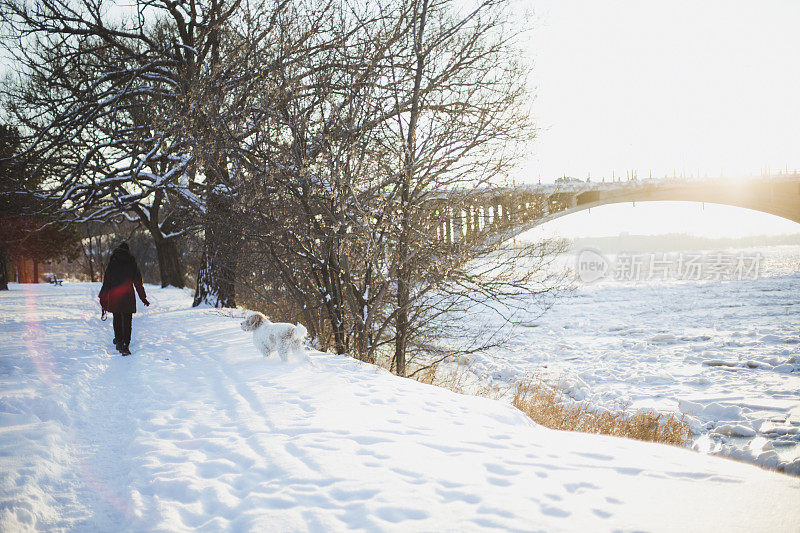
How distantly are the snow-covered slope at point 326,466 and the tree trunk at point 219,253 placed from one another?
11.5 ft

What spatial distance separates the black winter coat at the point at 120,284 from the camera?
6953mm

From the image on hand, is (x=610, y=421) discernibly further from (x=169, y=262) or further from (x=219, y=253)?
(x=169, y=262)

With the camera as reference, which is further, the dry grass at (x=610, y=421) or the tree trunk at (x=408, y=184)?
the tree trunk at (x=408, y=184)

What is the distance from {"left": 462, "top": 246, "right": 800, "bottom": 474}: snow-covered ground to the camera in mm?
6828

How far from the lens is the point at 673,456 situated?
3275mm

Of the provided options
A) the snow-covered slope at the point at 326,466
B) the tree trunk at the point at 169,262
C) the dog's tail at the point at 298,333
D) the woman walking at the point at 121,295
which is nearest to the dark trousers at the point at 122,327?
the woman walking at the point at 121,295

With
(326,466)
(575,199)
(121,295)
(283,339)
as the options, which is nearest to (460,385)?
(283,339)

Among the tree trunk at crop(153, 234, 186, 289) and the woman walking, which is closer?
the woman walking

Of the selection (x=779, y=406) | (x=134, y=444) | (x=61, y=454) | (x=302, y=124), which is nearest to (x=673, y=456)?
(x=134, y=444)

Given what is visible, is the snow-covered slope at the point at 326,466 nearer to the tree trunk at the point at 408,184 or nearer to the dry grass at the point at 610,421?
the tree trunk at the point at 408,184

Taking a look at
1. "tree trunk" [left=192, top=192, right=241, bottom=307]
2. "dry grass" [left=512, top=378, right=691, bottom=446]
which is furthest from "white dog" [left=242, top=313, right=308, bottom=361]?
"dry grass" [left=512, top=378, right=691, bottom=446]

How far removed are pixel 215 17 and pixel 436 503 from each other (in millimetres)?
11531

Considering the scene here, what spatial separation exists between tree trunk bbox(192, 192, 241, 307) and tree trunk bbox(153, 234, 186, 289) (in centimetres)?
775

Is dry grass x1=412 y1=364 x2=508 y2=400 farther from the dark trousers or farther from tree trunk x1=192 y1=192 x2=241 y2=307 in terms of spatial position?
the dark trousers
